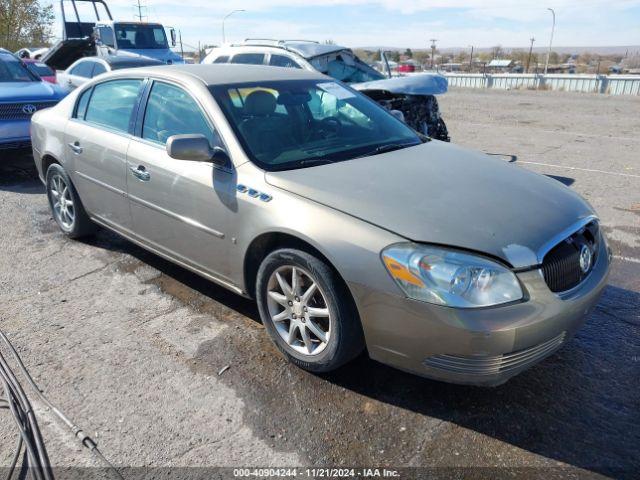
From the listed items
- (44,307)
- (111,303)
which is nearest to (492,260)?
(111,303)

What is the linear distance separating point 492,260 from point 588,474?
3.32 feet

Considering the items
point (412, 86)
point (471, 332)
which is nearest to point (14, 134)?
point (412, 86)

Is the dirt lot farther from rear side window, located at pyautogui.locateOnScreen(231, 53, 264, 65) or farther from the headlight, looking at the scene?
rear side window, located at pyautogui.locateOnScreen(231, 53, 264, 65)

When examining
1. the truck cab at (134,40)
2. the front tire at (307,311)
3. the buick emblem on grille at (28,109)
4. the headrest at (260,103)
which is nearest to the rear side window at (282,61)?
the buick emblem on grille at (28,109)

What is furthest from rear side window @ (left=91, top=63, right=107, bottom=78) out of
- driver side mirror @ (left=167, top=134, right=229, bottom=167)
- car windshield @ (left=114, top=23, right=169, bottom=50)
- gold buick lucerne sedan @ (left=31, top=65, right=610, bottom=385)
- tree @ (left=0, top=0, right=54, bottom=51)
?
tree @ (left=0, top=0, right=54, bottom=51)

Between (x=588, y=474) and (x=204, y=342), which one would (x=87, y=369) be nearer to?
(x=204, y=342)

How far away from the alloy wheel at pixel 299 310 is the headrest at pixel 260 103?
3.80ft

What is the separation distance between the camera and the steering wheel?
3748 mm

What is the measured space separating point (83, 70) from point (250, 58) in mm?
4179

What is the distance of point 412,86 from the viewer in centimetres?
757

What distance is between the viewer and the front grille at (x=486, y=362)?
8.14ft

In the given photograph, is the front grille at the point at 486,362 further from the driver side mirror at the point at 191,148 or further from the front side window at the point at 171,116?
the front side window at the point at 171,116

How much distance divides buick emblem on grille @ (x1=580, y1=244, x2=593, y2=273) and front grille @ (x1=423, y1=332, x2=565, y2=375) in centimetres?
48

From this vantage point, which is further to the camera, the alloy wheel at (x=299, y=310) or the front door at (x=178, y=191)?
the front door at (x=178, y=191)
